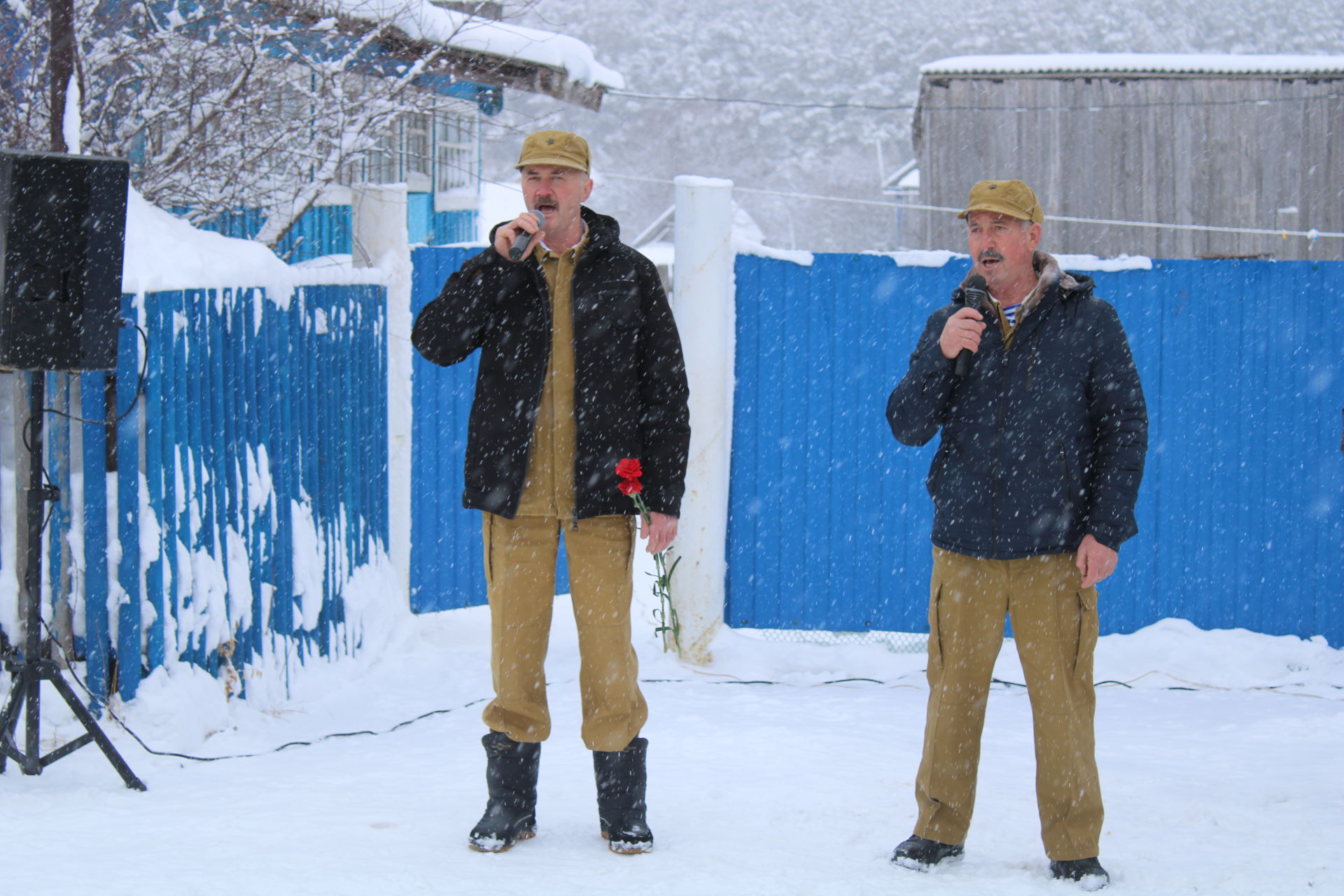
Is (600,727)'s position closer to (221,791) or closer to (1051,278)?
(221,791)

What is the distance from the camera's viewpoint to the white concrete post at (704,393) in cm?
591

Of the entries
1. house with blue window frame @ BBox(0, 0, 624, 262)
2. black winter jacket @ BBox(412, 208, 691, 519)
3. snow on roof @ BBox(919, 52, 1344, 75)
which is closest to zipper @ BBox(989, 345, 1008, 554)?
black winter jacket @ BBox(412, 208, 691, 519)

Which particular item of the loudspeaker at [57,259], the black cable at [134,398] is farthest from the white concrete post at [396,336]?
the loudspeaker at [57,259]

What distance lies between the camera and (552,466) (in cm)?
360

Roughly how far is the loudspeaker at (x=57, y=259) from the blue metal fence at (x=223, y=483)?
397mm

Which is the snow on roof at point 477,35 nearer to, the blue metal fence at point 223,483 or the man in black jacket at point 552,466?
the blue metal fence at point 223,483

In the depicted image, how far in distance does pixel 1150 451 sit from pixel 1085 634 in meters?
2.84

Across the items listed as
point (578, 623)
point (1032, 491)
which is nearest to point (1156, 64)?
point (1032, 491)

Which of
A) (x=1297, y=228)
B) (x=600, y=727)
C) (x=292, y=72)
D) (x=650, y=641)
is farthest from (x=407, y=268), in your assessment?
(x=1297, y=228)

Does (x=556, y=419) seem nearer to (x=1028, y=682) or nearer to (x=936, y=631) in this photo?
(x=936, y=631)

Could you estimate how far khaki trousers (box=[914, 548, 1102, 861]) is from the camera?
339 cm

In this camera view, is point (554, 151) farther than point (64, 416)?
No

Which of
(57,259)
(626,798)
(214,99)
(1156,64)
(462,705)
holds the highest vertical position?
(1156,64)

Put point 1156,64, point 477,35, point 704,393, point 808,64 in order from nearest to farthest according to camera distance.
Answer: point 704,393 < point 477,35 < point 1156,64 < point 808,64
